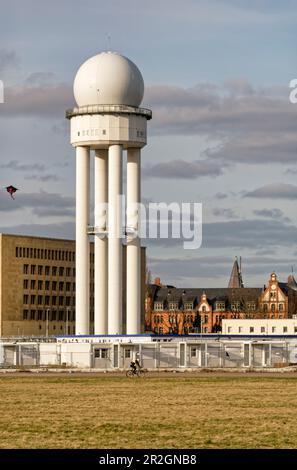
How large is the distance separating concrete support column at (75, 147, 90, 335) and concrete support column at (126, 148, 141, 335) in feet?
18.2

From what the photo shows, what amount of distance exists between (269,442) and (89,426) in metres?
9.91

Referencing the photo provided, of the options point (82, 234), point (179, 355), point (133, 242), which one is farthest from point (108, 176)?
point (179, 355)

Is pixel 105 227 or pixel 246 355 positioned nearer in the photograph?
pixel 246 355

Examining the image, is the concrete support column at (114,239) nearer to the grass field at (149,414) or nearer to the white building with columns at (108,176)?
the white building with columns at (108,176)

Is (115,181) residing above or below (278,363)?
above

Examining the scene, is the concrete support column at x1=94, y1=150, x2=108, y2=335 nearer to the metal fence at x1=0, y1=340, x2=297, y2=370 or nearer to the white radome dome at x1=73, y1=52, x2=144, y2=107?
the white radome dome at x1=73, y1=52, x2=144, y2=107

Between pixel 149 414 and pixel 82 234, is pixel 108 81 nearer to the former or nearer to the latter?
pixel 82 234

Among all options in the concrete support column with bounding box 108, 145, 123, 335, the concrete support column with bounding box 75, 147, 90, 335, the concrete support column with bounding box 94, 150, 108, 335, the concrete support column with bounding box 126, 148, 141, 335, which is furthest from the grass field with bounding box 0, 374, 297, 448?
the concrete support column with bounding box 75, 147, 90, 335

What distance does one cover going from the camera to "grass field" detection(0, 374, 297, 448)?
49312mm

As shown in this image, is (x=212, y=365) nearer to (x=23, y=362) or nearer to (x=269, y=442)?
(x=23, y=362)

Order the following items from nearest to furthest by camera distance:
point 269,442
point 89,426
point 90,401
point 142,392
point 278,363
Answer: point 269,442, point 89,426, point 90,401, point 142,392, point 278,363

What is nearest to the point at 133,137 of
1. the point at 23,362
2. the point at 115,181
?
the point at 115,181

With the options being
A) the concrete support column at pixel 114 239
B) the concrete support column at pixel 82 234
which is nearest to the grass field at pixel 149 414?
the concrete support column at pixel 114 239
